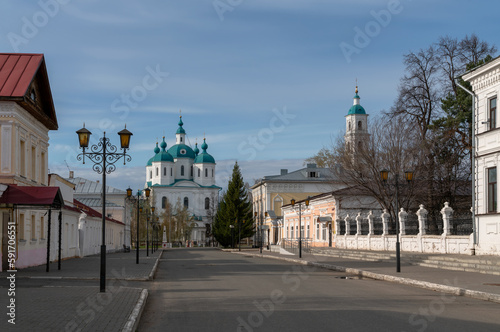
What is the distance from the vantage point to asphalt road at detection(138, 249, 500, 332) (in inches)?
408

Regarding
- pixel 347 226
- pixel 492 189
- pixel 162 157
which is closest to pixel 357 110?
pixel 347 226

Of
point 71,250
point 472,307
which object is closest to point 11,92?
point 71,250

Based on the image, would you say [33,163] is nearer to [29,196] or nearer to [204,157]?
[29,196]

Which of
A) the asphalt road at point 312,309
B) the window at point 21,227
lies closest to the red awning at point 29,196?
the window at point 21,227

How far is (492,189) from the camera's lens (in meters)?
26.7

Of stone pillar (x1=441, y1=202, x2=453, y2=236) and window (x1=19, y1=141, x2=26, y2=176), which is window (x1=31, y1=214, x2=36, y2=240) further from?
stone pillar (x1=441, y1=202, x2=453, y2=236)

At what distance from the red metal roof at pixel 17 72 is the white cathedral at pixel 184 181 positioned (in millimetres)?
96708

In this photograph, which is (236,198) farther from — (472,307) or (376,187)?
(472,307)

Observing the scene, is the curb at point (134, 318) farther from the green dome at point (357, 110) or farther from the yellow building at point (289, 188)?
the green dome at point (357, 110)

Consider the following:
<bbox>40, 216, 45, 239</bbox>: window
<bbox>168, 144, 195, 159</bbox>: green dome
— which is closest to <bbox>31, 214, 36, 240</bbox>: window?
<bbox>40, 216, 45, 239</bbox>: window

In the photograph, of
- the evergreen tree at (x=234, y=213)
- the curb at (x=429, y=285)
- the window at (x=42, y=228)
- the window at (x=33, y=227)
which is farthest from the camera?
the evergreen tree at (x=234, y=213)

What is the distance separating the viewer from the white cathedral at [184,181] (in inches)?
5012

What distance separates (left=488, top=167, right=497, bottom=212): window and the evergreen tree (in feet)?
174

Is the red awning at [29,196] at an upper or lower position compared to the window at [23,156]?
lower
